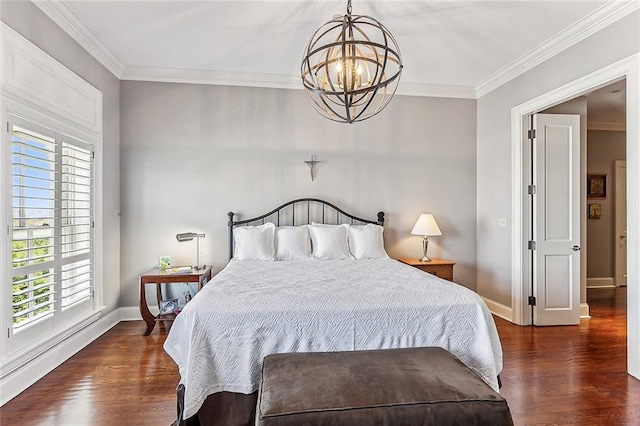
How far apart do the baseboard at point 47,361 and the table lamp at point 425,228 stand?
11.7 ft

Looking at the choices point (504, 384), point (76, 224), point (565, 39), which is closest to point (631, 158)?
point (565, 39)

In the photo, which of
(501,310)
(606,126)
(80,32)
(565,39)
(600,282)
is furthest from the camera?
(600,282)

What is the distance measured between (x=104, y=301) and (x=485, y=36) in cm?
462

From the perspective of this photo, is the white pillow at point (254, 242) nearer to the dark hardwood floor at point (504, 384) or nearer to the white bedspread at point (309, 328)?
the dark hardwood floor at point (504, 384)

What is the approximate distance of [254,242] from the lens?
3770mm

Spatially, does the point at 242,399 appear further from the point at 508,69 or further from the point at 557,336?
the point at 508,69

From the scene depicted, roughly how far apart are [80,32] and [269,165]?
2.17m

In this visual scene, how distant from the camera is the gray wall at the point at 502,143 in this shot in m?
3.13

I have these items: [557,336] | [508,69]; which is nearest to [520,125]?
[508,69]

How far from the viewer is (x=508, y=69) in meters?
3.99

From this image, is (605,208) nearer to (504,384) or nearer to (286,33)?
(504,384)

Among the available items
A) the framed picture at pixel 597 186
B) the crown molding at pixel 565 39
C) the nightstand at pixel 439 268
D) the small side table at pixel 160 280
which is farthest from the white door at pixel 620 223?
the small side table at pixel 160 280

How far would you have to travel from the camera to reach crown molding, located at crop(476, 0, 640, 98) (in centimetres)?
274

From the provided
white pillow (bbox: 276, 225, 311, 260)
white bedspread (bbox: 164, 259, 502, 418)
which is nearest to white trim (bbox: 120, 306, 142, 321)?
white pillow (bbox: 276, 225, 311, 260)
